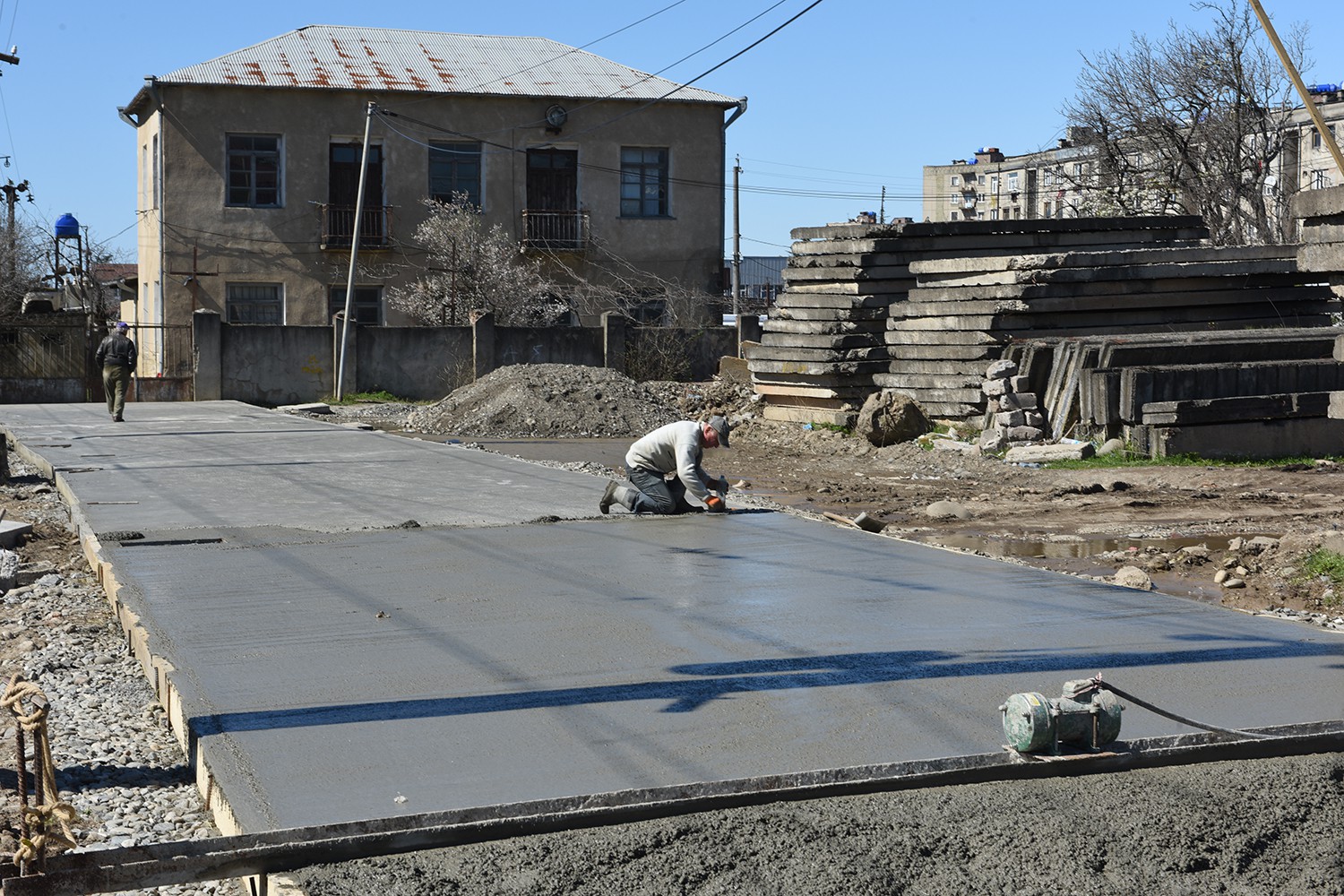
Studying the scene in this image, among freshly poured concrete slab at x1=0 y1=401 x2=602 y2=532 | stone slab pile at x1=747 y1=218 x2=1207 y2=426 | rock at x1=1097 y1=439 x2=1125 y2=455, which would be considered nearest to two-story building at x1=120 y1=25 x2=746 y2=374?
stone slab pile at x1=747 y1=218 x2=1207 y2=426

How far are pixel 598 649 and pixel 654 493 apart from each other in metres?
5.06

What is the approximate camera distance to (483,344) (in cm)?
3114

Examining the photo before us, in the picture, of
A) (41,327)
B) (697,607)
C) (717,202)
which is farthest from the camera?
(717,202)

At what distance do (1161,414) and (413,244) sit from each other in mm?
24541

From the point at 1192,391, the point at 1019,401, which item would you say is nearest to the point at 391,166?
the point at 1019,401

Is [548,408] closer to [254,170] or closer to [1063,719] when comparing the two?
[254,170]

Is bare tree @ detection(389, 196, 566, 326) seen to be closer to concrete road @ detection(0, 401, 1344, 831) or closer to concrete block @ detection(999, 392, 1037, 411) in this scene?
concrete block @ detection(999, 392, 1037, 411)

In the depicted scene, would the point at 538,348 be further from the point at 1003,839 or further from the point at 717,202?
the point at 1003,839

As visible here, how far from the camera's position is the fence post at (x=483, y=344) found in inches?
1225

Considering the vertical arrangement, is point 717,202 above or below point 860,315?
above

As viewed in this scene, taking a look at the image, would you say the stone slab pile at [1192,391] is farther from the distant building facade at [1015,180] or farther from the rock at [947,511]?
Result: the distant building facade at [1015,180]

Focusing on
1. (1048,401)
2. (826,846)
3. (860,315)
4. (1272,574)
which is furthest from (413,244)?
(826,846)

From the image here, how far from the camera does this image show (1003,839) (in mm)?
4527

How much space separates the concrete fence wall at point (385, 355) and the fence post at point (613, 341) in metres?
0.02
